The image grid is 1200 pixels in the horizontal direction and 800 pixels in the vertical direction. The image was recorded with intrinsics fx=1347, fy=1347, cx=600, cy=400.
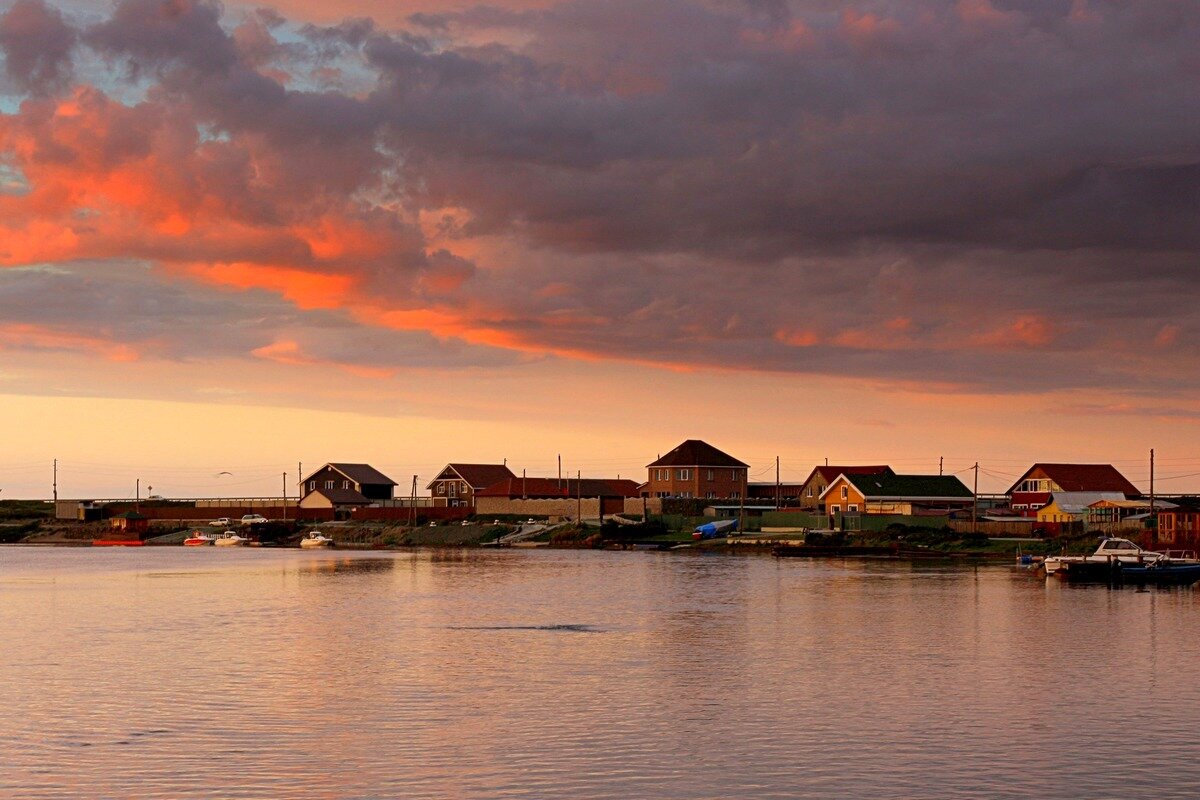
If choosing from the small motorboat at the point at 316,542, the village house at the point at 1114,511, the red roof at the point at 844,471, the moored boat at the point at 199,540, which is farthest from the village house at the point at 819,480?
the moored boat at the point at 199,540

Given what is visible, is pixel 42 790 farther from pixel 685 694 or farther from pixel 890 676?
pixel 890 676

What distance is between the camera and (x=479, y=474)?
17512 cm

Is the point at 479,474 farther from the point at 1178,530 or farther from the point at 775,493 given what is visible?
the point at 1178,530

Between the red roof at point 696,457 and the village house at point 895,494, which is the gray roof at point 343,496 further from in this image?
the village house at point 895,494

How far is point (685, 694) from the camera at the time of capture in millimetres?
36125

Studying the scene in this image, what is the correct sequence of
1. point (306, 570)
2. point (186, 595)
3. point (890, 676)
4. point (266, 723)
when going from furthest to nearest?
1. point (306, 570)
2. point (186, 595)
3. point (890, 676)
4. point (266, 723)

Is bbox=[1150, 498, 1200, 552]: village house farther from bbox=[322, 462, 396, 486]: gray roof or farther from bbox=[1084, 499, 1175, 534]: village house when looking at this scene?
bbox=[322, 462, 396, 486]: gray roof

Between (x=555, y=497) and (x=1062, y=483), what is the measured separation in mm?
58919

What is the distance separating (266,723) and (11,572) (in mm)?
80379

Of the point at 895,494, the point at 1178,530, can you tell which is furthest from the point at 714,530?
the point at 1178,530

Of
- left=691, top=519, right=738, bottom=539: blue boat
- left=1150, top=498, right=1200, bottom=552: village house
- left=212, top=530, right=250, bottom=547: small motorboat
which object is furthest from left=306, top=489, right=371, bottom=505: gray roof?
left=1150, top=498, right=1200, bottom=552: village house

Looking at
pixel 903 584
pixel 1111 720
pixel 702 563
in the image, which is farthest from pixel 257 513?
pixel 1111 720


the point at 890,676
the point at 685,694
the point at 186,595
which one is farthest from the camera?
the point at 186,595

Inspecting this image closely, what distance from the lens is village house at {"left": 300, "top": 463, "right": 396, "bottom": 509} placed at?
178 metres
